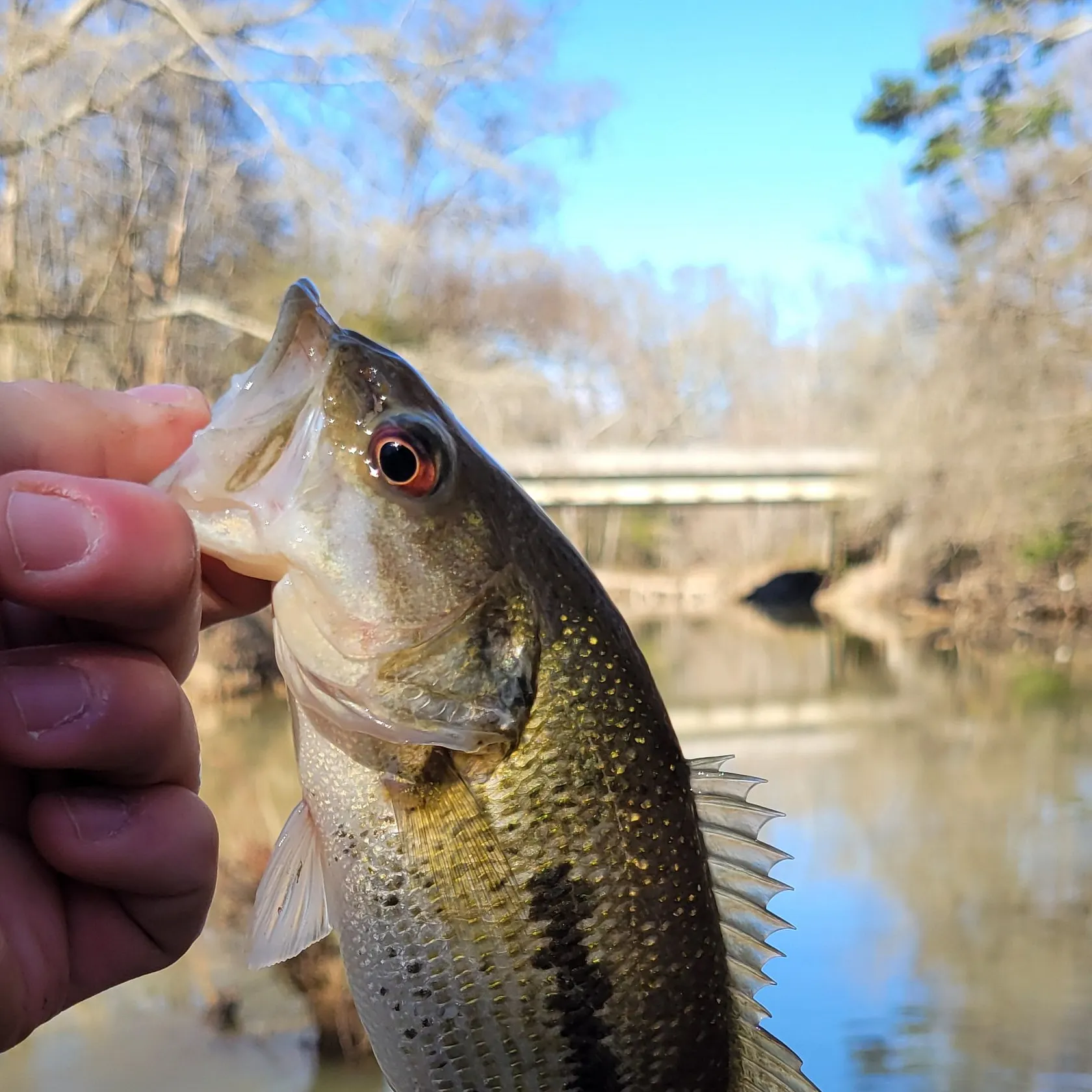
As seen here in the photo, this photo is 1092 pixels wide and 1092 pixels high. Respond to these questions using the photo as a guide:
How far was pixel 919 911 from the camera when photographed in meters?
8.29

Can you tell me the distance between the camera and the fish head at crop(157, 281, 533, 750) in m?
1.26

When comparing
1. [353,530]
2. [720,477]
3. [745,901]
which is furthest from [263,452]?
[720,477]

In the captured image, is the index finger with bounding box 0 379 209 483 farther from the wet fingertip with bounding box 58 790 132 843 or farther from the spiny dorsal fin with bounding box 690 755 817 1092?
the spiny dorsal fin with bounding box 690 755 817 1092

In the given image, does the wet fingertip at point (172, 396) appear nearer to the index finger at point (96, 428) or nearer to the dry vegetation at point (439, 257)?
the index finger at point (96, 428)

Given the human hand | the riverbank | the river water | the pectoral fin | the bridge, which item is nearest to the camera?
the human hand

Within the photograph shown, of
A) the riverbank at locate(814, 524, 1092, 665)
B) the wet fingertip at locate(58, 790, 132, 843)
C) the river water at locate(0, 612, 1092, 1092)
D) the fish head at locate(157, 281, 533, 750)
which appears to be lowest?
the river water at locate(0, 612, 1092, 1092)

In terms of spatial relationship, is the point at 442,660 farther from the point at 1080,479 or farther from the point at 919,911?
the point at 1080,479

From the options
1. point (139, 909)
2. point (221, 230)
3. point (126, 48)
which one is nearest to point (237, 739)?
point (221, 230)

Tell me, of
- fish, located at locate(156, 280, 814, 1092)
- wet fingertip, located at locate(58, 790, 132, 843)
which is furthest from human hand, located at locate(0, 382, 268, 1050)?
fish, located at locate(156, 280, 814, 1092)

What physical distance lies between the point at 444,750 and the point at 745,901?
1.94 feet

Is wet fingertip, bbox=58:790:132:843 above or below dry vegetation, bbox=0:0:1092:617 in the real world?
below

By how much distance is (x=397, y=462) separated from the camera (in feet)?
4.35

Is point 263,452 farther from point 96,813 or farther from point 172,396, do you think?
point 96,813

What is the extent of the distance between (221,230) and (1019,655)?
1636cm
